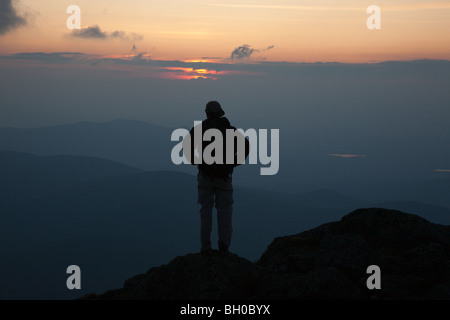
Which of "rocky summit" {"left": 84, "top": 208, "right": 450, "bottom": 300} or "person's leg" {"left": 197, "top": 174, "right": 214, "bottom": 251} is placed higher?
"person's leg" {"left": 197, "top": 174, "right": 214, "bottom": 251}

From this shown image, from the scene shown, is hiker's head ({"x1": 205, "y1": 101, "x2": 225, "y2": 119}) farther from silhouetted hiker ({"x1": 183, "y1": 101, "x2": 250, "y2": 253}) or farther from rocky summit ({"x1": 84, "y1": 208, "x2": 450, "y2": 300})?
rocky summit ({"x1": 84, "y1": 208, "x2": 450, "y2": 300})

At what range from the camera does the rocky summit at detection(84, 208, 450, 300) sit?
13.4 metres

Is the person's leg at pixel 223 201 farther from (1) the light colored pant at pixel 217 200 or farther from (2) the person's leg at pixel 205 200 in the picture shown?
(2) the person's leg at pixel 205 200

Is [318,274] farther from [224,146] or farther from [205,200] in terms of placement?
[224,146]

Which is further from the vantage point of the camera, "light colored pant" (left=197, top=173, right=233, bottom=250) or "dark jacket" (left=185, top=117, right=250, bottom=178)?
"light colored pant" (left=197, top=173, right=233, bottom=250)

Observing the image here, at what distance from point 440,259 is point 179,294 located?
834 centimetres

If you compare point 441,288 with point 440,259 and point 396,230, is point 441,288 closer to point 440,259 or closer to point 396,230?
point 440,259

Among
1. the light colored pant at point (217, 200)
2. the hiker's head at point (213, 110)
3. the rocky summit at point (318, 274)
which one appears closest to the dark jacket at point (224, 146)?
the hiker's head at point (213, 110)

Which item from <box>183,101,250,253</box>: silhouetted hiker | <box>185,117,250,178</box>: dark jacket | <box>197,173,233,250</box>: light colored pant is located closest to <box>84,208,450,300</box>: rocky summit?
Answer: <box>197,173,233,250</box>: light colored pant

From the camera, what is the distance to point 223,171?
45.6 ft

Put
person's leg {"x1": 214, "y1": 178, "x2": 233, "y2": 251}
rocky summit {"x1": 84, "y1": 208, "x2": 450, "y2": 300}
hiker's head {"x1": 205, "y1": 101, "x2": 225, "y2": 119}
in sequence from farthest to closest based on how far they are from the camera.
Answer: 1. person's leg {"x1": 214, "y1": 178, "x2": 233, "y2": 251}
2. hiker's head {"x1": 205, "y1": 101, "x2": 225, "y2": 119}
3. rocky summit {"x1": 84, "y1": 208, "x2": 450, "y2": 300}

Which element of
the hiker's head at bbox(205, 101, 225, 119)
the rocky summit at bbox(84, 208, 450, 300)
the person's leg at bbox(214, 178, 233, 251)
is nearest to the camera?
the rocky summit at bbox(84, 208, 450, 300)

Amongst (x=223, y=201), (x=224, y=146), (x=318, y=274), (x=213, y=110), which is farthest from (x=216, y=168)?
(x=318, y=274)
